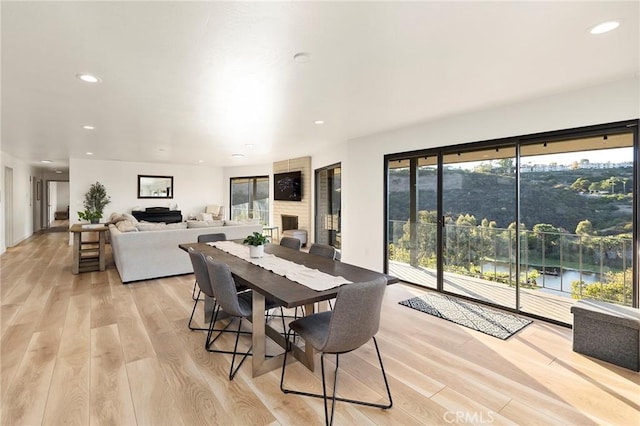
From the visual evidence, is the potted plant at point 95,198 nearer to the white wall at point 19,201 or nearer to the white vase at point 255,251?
the white wall at point 19,201

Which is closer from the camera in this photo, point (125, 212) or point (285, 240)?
point (285, 240)

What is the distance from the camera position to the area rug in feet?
10.1

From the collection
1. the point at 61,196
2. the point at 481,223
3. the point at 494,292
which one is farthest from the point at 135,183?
the point at 61,196

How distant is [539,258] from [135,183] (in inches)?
382

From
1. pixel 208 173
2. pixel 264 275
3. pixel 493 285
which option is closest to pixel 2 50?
pixel 264 275

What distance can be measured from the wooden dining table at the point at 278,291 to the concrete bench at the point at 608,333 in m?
1.82

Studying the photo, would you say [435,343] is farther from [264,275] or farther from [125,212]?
[125,212]

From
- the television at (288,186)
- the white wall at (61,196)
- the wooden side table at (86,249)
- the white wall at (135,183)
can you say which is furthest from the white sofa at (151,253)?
the white wall at (61,196)

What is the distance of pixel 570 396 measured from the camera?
2.04 metres

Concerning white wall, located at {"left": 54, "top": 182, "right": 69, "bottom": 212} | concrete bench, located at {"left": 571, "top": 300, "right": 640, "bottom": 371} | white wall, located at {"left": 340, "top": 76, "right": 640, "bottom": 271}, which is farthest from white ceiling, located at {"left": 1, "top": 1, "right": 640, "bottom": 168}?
white wall, located at {"left": 54, "top": 182, "right": 69, "bottom": 212}

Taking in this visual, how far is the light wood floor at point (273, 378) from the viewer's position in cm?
185

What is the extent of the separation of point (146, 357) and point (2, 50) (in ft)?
8.10

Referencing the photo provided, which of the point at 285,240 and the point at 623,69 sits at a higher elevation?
the point at 623,69

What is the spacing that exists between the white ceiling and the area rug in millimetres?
2342
